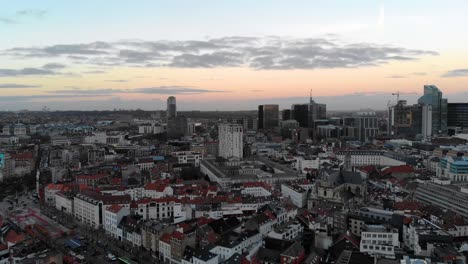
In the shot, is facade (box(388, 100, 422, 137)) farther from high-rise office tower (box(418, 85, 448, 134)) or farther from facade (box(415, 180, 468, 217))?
facade (box(415, 180, 468, 217))

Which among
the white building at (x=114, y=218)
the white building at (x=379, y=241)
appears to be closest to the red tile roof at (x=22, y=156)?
the white building at (x=114, y=218)

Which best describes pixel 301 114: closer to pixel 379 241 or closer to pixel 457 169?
pixel 457 169

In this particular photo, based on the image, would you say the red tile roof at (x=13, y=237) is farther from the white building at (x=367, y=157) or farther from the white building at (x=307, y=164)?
the white building at (x=367, y=157)

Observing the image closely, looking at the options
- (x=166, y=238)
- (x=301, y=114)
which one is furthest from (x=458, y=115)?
(x=166, y=238)

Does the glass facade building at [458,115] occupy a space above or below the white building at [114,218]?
above

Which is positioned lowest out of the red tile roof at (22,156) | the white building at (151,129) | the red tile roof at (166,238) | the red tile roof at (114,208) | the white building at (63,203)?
the white building at (63,203)

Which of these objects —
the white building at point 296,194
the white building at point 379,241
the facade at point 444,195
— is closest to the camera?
the white building at point 379,241

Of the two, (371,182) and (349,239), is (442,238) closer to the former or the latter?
(349,239)
